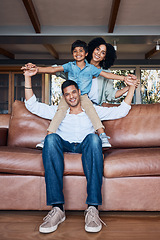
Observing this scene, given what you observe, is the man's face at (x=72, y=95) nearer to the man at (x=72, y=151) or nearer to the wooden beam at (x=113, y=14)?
the man at (x=72, y=151)

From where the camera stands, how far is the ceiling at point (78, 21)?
4.62 meters

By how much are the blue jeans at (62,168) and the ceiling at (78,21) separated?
135 inches

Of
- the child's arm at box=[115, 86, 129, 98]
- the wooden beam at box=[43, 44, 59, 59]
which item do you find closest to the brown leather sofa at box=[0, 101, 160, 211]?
the child's arm at box=[115, 86, 129, 98]

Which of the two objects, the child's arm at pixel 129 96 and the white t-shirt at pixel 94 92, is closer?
the child's arm at pixel 129 96

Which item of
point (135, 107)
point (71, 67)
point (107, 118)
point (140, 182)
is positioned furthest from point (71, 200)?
point (71, 67)

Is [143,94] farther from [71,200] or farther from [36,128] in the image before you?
[71,200]

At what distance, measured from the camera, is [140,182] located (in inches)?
69.2

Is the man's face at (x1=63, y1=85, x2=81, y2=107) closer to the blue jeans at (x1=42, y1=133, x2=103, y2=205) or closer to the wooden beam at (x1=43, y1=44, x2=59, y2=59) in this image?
the blue jeans at (x1=42, y1=133, x2=103, y2=205)

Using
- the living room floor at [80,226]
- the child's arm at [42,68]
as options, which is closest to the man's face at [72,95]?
the child's arm at [42,68]

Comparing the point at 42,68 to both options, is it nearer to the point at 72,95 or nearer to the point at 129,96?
the point at 72,95

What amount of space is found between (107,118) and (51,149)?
0.90 meters

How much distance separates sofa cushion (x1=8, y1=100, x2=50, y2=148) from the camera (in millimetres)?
2367

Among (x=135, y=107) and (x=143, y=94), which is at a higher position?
(x=143, y=94)

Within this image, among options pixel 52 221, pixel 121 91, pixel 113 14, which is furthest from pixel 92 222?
pixel 113 14
